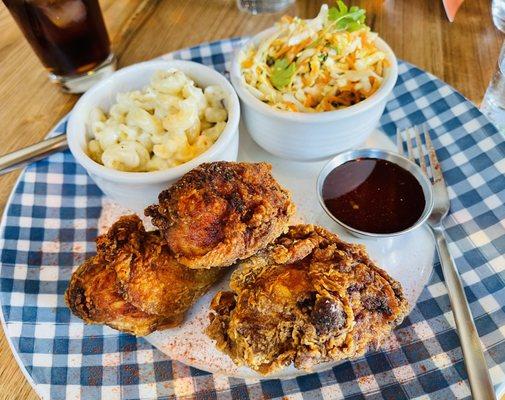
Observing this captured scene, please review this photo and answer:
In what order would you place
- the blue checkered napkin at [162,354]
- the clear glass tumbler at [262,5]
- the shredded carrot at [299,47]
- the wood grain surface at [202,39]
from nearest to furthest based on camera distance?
1. the blue checkered napkin at [162,354]
2. the shredded carrot at [299,47]
3. the wood grain surface at [202,39]
4. the clear glass tumbler at [262,5]

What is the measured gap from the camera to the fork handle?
159 centimetres

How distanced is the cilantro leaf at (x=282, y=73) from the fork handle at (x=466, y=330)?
42.2 inches

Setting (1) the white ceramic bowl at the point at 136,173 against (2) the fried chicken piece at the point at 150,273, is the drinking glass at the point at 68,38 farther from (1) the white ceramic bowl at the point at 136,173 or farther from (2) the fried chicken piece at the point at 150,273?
A: (2) the fried chicken piece at the point at 150,273

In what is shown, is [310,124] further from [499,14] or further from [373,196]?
[499,14]

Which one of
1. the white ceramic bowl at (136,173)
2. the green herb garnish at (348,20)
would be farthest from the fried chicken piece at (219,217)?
the green herb garnish at (348,20)

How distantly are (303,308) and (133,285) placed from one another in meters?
0.66

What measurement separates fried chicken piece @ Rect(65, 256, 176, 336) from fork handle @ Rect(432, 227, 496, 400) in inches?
47.9

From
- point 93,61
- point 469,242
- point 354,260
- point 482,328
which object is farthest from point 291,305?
point 93,61

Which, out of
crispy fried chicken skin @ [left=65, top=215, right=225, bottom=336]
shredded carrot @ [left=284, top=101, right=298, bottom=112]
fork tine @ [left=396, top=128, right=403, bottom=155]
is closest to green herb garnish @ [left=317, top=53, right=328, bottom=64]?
shredded carrot @ [left=284, top=101, right=298, bottom=112]

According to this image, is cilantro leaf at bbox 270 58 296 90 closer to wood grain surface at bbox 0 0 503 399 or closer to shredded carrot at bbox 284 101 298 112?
shredded carrot at bbox 284 101 298 112

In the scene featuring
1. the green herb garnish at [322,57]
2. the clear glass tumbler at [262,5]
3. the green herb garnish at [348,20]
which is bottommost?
the clear glass tumbler at [262,5]

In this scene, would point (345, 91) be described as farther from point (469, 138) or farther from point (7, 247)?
point (7, 247)

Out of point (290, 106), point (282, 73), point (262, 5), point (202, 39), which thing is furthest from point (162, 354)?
point (262, 5)

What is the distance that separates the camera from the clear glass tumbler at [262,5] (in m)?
3.69
